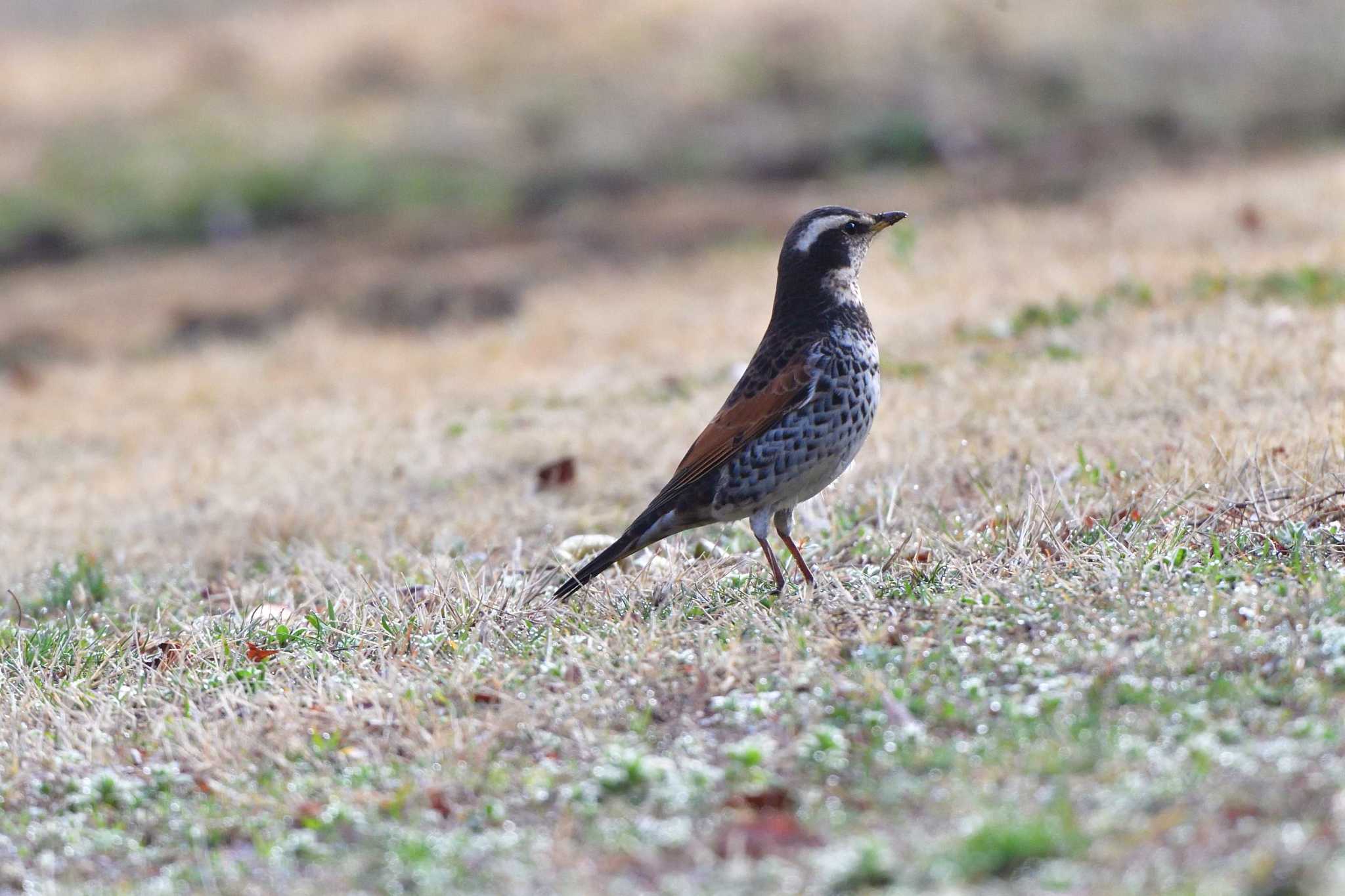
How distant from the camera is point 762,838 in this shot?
336cm

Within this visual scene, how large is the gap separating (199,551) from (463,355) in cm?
412

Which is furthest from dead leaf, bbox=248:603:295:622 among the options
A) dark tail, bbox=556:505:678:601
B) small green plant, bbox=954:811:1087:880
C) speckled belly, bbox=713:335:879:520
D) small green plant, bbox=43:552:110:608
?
small green plant, bbox=954:811:1087:880

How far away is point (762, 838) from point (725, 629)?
4.29ft

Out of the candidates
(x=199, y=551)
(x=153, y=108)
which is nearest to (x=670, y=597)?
(x=199, y=551)

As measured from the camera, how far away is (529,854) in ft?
11.3

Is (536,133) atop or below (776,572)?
atop

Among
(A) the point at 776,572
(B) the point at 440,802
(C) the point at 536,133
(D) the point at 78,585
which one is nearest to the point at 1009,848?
(B) the point at 440,802

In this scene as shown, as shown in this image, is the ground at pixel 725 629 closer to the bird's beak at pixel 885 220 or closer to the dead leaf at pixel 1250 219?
the dead leaf at pixel 1250 219

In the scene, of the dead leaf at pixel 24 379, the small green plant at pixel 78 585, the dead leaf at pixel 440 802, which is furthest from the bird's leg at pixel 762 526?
the dead leaf at pixel 24 379

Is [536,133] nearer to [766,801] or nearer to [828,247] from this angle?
[828,247]

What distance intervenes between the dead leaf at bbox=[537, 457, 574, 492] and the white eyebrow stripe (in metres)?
2.18

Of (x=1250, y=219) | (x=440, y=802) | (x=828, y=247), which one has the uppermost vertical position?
(x=828, y=247)

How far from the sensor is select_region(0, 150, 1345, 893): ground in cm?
340

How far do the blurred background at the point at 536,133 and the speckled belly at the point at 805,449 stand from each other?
25.2 ft
